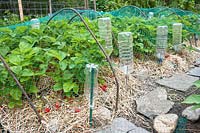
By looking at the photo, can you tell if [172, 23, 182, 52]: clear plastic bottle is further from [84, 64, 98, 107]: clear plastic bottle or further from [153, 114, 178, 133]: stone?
[84, 64, 98, 107]: clear plastic bottle

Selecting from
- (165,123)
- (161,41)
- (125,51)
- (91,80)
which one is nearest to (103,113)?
(91,80)

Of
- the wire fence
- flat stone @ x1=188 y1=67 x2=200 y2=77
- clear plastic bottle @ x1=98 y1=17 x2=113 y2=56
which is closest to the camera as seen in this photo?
clear plastic bottle @ x1=98 y1=17 x2=113 y2=56

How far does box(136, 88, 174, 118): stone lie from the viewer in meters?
1.85

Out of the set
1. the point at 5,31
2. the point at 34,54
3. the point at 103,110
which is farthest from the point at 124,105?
the point at 5,31

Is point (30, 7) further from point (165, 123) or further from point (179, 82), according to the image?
point (165, 123)

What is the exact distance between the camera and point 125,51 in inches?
88.9

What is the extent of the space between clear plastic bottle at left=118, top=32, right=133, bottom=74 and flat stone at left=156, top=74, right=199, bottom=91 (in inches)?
14.3

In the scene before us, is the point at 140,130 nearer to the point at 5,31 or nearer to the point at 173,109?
the point at 173,109

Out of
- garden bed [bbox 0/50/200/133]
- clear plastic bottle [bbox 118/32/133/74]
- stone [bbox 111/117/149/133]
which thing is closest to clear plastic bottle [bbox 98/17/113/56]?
clear plastic bottle [bbox 118/32/133/74]

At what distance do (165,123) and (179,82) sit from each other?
858mm

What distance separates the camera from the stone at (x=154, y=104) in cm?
185

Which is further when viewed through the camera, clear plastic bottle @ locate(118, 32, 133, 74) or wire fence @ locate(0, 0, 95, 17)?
wire fence @ locate(0, 0, 95, 17)

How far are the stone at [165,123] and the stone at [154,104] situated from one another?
140 mm

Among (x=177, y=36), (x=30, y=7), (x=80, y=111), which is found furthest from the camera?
(x=30, y=7)
